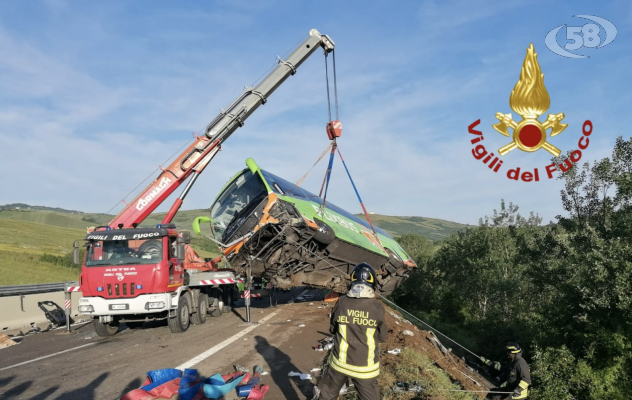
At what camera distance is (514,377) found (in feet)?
18.9

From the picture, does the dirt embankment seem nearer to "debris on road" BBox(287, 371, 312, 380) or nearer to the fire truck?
"debris on road" BBox(287, 371, 312, 380)

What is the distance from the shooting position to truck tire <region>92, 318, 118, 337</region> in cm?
998

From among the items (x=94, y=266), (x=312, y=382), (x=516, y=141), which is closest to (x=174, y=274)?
(x=94, y=266)

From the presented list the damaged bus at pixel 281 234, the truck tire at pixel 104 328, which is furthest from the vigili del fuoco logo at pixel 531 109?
the truck tire at pixel 104 328

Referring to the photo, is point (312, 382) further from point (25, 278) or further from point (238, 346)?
point (25, 278)

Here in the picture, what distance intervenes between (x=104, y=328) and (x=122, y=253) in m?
A: 1.92

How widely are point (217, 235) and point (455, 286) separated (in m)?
24.4

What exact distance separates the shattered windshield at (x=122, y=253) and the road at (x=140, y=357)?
5.71ft

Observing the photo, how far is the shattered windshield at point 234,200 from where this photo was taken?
10.4 m

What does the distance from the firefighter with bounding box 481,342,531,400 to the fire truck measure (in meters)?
6.82

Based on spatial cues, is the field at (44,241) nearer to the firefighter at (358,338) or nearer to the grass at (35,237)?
the grass at (35,237)

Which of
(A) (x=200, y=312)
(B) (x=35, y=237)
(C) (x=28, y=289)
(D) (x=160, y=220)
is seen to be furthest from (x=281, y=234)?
(B) (x=35, y=237)

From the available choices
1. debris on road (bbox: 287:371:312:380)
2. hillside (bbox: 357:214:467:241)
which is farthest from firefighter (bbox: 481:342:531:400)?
hillside (bbox: 357:214:467:241)

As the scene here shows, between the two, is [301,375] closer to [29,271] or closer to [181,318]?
[181,318]
